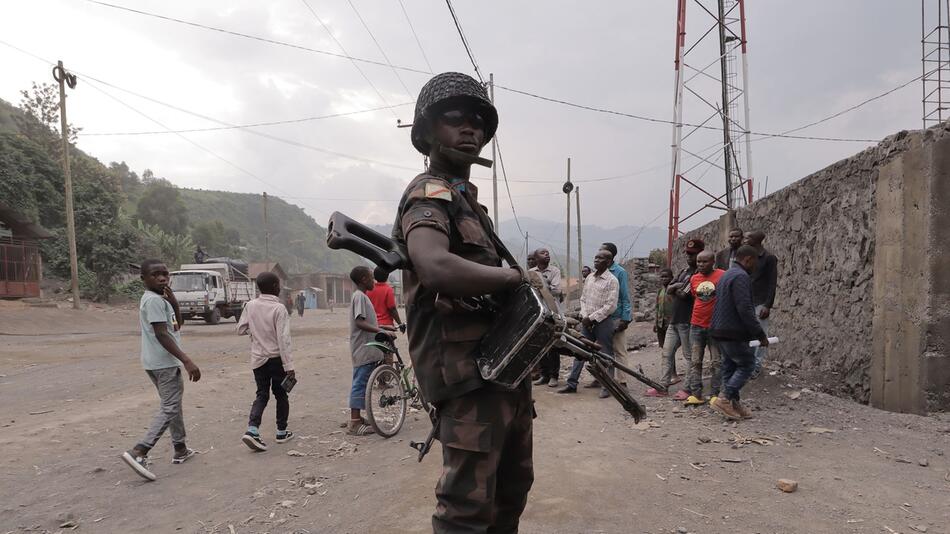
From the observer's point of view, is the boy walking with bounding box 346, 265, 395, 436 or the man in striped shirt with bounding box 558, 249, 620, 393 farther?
the man in striped shirt with bounding box 558, 249, 620, 393

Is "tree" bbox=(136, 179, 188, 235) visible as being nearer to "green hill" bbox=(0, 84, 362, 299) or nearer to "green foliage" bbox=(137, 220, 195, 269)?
"green hill" bbox=(0, 84, 362, 299)

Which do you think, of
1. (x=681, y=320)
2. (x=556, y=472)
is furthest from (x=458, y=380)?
(x=681, y=320)

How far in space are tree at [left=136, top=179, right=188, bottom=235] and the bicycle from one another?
187 ft

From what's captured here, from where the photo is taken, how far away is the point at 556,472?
3713mm

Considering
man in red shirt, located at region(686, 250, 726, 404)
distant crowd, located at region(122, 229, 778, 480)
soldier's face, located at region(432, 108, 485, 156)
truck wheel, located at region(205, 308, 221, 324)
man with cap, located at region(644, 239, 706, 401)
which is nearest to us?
soldier's face, located at region(432, 108, 485, 156)

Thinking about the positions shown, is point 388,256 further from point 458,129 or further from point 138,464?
point 138,464

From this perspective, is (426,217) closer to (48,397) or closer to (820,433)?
(820,433)

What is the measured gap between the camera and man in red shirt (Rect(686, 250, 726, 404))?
519 centimetres

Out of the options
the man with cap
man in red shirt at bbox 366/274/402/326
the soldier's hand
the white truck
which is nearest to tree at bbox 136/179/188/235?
the white truck

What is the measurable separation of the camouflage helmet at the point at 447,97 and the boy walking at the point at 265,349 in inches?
127

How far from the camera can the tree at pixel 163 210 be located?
54.0 m

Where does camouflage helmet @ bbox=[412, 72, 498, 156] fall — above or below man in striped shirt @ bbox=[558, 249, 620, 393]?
above

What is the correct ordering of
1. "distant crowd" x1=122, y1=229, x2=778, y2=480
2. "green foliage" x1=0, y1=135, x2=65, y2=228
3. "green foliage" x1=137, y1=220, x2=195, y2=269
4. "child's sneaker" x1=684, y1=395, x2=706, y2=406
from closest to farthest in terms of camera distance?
1. "distant crowd" x1=122, y1=229, x2=778, y2=480
2. "child's sneaker" x1=684, y1=395, x2=706, y2=406
3. "green foliage" x1=0, y1=135, x2=65, y2=228
4. "green foliage" x1=137, y1=220, x2=195, y2=269

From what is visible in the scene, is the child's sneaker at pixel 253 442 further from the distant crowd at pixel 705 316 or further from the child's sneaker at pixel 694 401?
the child's sneaker at pixel 694 401
